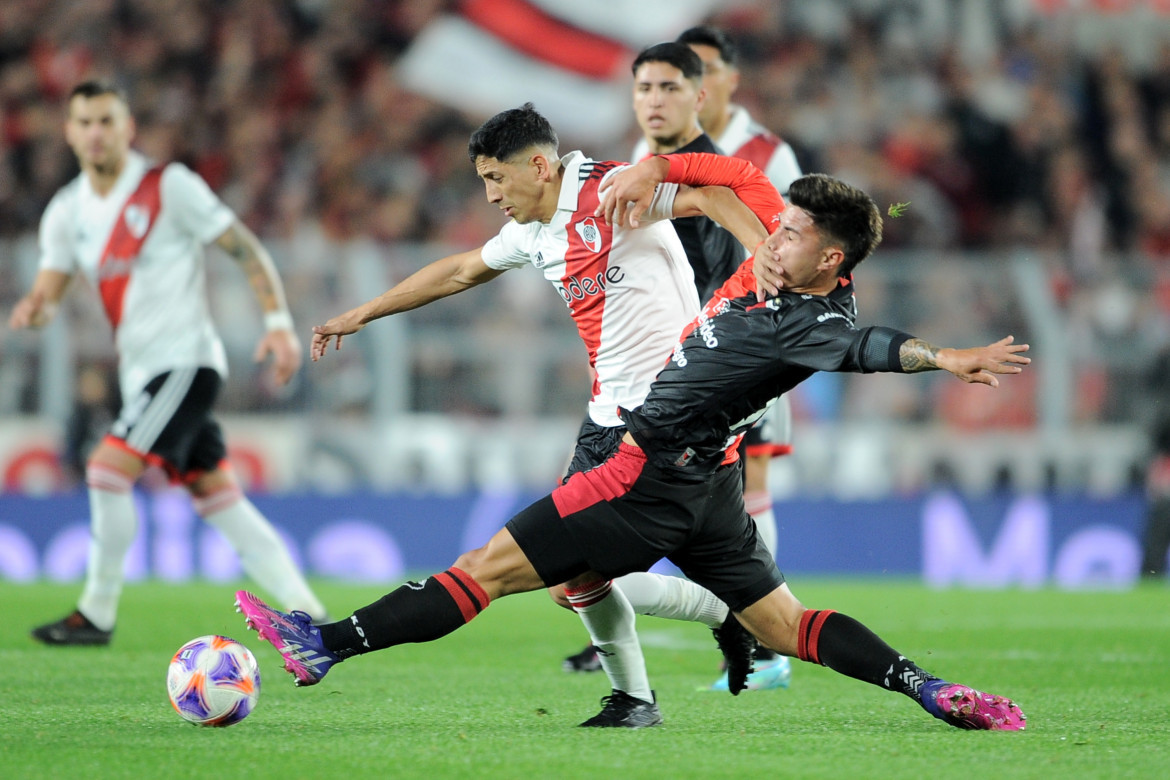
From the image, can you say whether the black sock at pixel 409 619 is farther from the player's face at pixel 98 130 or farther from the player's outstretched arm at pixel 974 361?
the player's face at pixel 98 130

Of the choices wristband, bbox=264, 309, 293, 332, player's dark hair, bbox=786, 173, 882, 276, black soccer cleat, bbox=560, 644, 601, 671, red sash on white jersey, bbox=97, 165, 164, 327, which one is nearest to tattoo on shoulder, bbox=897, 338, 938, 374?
player's dark hair, bbox=786, 173, 882, 276

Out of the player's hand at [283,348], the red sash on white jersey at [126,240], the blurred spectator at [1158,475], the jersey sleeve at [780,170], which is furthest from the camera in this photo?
the blurred spectator at [1158,475]

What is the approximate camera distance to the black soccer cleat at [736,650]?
5.12 metres

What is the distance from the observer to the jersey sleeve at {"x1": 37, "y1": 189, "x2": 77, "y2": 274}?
7770 mm

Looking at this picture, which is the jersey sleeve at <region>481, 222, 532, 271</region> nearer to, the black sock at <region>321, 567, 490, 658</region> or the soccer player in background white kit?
the black sock at <region>321, 567, 490, 658</region>

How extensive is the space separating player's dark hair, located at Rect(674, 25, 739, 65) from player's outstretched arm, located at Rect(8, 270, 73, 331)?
3240 mm

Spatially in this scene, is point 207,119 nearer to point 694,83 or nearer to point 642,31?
point 642,31

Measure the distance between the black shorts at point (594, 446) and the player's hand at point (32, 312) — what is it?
346cm

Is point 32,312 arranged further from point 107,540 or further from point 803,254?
point 803,254

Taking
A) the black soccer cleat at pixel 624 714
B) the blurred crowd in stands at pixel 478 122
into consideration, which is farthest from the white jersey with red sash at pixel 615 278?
the blurred crowd in stands at pixel 478 122

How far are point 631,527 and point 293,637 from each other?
103cm

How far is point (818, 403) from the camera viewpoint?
12781mm

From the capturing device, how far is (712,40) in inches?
274

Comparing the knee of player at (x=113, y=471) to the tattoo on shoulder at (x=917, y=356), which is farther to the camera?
the knee of player at (x=113, y=471)
